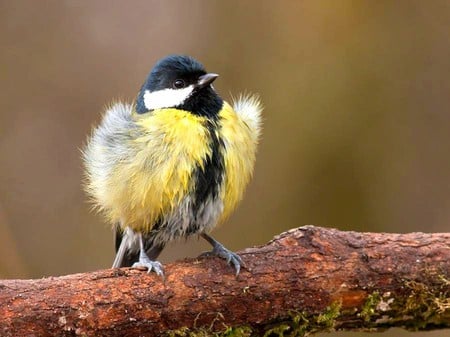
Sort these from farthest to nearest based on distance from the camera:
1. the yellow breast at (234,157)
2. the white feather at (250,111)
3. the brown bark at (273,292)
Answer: the white feather at (250,111) < the yellow breast at (234,157) < the brown bark at (273,292)

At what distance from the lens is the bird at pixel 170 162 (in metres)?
3.57

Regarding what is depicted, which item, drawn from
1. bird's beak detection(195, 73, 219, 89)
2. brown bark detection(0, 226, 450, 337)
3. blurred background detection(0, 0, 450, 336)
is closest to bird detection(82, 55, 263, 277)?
bird's beak detection(195, 73, 219, 89)

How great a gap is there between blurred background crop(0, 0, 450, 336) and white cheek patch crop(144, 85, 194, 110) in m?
1.63

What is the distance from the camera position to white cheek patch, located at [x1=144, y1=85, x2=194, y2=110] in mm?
3828

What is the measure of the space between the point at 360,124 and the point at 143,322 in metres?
2.71

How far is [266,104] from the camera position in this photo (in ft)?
18.1

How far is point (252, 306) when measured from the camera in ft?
10.7

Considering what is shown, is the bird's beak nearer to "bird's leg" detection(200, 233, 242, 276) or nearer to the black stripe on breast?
the black stripe on breast

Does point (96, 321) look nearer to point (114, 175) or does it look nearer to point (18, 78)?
point (114, 175)

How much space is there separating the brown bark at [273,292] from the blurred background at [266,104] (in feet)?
6.49

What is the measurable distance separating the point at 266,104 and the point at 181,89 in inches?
67.3

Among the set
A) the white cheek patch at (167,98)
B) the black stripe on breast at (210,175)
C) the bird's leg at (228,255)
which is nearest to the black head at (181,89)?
the white cheek patch at (167,98)

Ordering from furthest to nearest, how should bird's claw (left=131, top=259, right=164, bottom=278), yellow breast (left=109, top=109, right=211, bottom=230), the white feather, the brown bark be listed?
the white feather → yellow breast (left=109, top=109, right=211, bottom=230) → bird's claw (left=131, top=259, right=164, bottom=278) → the brown bark

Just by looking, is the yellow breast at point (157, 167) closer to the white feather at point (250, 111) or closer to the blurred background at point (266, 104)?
the white feather at point (250, 111)
